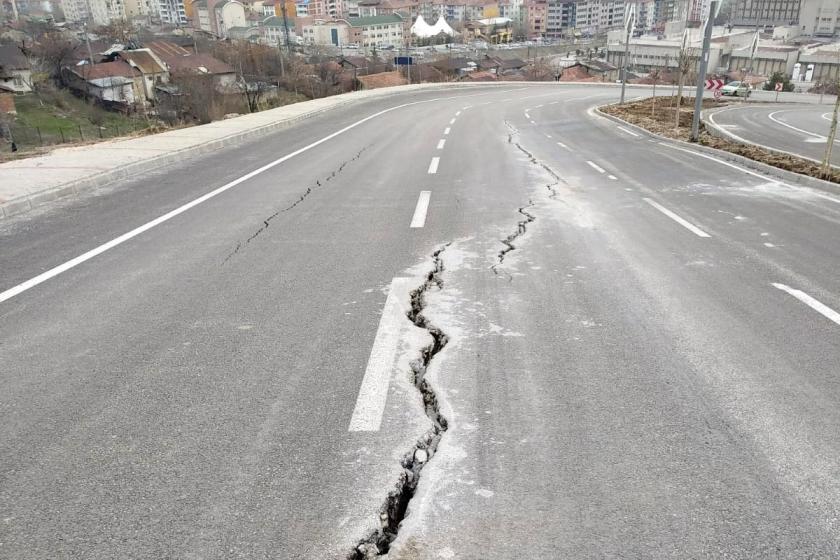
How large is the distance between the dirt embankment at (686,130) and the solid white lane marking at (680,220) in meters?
4.71

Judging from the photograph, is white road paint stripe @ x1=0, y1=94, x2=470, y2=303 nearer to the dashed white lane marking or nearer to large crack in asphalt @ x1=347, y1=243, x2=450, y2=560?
large crack in asphalt @ x1=347, y1=243, x2=450, y2=560

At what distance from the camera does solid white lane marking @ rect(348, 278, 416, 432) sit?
355 cm

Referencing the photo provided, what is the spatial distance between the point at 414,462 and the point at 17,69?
70.9 m

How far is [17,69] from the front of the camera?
57.2 meters

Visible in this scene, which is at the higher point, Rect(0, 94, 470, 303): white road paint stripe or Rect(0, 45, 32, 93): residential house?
Rect(0, 45, 32, 93): residential house

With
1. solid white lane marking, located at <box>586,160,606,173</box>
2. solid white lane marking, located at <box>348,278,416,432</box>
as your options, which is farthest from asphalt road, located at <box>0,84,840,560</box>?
solid white lane marking, located at <box>586,160,606,173</box>

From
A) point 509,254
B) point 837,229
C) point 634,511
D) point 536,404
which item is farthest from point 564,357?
point 837,229

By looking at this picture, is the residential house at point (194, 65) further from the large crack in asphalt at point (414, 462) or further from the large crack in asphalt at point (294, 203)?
the large crack in asphalt at point (414, 462)

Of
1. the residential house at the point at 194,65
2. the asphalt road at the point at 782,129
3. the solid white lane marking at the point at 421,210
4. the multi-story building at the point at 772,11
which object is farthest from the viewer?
the multi-story building at the point at 772,11

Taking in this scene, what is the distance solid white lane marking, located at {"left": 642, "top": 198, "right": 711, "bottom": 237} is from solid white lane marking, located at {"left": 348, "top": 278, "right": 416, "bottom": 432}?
15.4ft

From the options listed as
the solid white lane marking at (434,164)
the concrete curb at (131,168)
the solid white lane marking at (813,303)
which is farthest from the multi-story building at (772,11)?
the solid white lane marking at (813,303)

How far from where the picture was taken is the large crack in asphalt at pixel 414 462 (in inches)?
104

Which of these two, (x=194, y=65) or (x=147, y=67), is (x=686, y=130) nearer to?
(x=194, y=65)

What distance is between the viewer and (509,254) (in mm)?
6887
